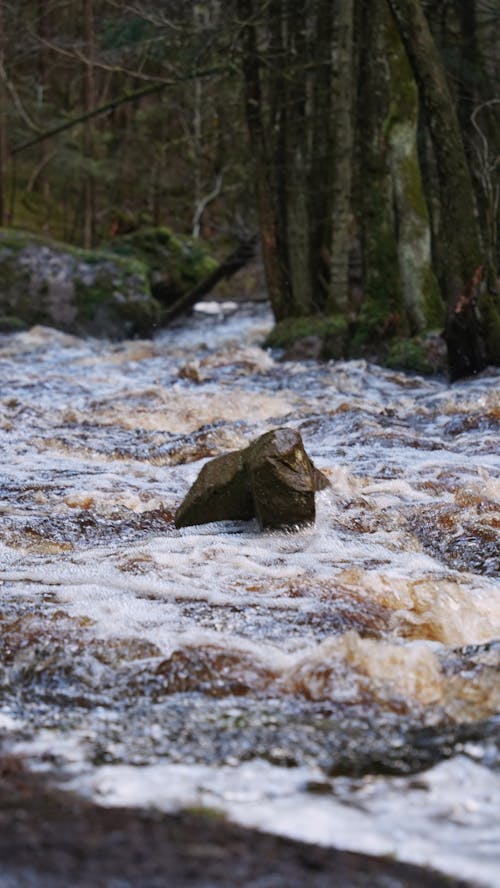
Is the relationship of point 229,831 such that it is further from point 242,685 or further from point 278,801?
point 242,685

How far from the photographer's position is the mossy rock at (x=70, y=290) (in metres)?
16.6

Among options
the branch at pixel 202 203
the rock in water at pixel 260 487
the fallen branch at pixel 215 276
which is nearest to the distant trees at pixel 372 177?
the fallen branch at pixel 215 276

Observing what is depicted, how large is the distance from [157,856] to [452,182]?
8.85 m

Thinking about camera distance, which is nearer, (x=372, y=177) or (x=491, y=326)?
(x=491, y=326)

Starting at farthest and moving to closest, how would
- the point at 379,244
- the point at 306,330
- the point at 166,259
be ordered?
the point at 166,259 → the point at 306,330 → the point at 379,244

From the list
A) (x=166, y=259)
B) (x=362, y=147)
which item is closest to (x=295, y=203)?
(x=362, y=147)

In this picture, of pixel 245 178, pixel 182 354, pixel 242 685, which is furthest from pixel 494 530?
pixel 245 178

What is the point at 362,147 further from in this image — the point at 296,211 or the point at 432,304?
the point at 432,304

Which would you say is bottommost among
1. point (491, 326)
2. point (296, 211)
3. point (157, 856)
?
point (157, 856)

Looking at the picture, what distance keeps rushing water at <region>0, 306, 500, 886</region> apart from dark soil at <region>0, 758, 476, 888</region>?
79 millimetres

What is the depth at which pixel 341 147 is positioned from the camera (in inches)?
511

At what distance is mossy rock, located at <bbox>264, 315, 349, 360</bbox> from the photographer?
12.4 m

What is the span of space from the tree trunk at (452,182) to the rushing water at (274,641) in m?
2.93

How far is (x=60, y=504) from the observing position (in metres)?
5.27
